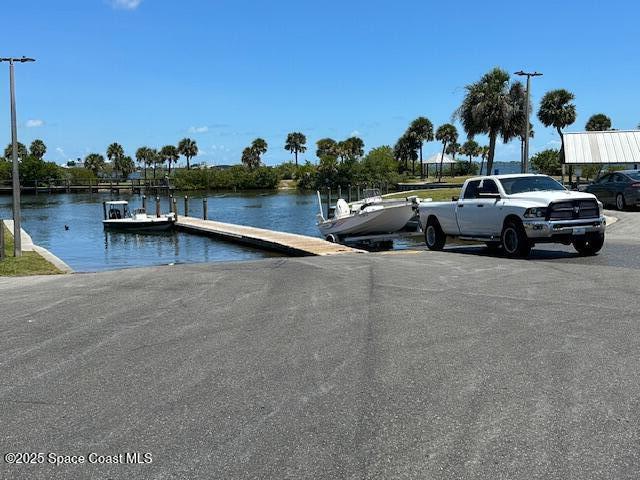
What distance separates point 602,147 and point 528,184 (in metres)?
30.6

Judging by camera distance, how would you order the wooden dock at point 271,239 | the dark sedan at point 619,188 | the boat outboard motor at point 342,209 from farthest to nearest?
the boat outboard motor at point 342,209, the dark sedan at point 619,188, the wooden dock at point 271,239

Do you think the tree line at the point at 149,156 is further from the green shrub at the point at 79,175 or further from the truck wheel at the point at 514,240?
the truck wheel at the point at 514,240

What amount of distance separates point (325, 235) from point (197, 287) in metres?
19.1

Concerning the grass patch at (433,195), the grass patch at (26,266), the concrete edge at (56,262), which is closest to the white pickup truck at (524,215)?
the concrete edge at (56,262)

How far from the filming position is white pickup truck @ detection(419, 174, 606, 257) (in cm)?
1482

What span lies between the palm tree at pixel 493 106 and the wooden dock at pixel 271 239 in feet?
88.9

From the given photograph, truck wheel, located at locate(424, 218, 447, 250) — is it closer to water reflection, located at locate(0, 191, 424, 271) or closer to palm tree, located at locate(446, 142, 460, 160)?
water reflection, located at locate(0, 191, 424, 271)

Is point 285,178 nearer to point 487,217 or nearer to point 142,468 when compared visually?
point 487,217

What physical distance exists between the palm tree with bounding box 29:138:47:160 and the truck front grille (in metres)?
151

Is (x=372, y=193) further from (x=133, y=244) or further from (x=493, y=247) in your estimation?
(x=493, y=247)

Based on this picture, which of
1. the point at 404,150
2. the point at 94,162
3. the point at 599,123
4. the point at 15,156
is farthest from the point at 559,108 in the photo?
the point at 94,162

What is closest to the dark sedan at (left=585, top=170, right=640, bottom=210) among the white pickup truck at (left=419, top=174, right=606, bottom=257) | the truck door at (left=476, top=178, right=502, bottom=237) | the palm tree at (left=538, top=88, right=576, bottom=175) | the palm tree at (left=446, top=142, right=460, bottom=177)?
the white pickup truck at (left=419, top=174, right=606, bottom=257)

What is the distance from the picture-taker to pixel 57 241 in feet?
128

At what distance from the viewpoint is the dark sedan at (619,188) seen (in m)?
28.7
